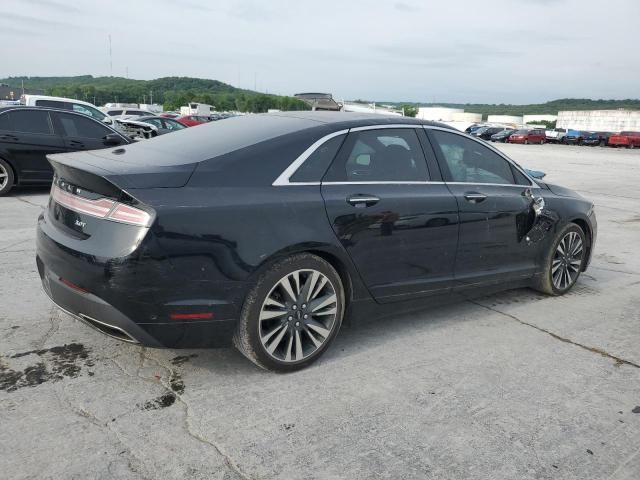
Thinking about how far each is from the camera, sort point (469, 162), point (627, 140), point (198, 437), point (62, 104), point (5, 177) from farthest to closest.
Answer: point (627, 140) < point (62, 104) < point (5, 177) < point (469, 162) < point (198, 437)

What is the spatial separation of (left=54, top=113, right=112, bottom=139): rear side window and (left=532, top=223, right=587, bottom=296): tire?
8.16 meters

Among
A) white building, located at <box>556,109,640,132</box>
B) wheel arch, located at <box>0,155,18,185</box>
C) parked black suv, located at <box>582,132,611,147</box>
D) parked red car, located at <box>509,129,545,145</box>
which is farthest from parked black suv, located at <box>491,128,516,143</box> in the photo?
wheel arch, located at <box>0,155,18,185</box>

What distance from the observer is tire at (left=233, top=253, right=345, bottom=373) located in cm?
324

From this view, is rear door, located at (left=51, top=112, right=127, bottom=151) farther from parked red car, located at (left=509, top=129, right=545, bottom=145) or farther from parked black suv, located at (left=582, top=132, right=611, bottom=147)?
parked black suv, located at (left=582, top=132, right=611, bottom=147)

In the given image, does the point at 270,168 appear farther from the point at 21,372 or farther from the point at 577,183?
the point at 577,183

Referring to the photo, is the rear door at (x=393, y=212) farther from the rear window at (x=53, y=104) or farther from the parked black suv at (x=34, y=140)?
the rear window at (x=53, y=104)

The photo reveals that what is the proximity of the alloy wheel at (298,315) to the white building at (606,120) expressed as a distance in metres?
90.8

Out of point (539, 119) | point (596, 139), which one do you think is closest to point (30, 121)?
point (596, 139)

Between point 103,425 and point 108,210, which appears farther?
point 108,210

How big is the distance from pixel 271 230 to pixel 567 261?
336 centimetres

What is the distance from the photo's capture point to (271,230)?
3.20m

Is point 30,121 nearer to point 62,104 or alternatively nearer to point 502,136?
point 62,104

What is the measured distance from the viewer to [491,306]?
4.96m

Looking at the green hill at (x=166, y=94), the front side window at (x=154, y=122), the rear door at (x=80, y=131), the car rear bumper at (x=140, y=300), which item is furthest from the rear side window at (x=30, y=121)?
the green hill at (x=166, y=94)
